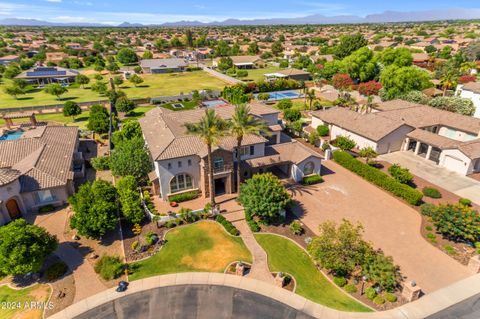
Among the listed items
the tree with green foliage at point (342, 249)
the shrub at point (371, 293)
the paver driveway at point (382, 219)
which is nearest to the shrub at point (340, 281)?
the tree with green foliage at point (342, 249)

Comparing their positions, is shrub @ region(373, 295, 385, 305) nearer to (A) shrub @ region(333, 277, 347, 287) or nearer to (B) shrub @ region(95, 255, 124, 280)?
(A) shrub @ region(333, 277, 347, 287)

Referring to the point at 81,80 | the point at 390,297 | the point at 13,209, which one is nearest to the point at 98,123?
the point at 13,209

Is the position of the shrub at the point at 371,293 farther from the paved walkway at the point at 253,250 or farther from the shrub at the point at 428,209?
the shrub at the point at 428,209

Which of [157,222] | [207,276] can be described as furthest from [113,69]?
[207,276]

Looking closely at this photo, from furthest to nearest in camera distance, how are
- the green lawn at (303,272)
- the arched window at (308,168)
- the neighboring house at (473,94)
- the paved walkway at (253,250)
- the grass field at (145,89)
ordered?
1. the grass field at (145,89)
2. the neighboring house at (473,94)
3. the arched window at (308,168)
4. the paved walkway at (253,250)
5. the green lawn at (303,272)

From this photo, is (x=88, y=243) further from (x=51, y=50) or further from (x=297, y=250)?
(x=51, y=50)

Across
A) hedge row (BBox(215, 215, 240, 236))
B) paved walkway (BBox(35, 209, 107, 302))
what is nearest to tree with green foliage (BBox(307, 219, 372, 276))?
hedge row (BBox(215, 215, 240, 236))
